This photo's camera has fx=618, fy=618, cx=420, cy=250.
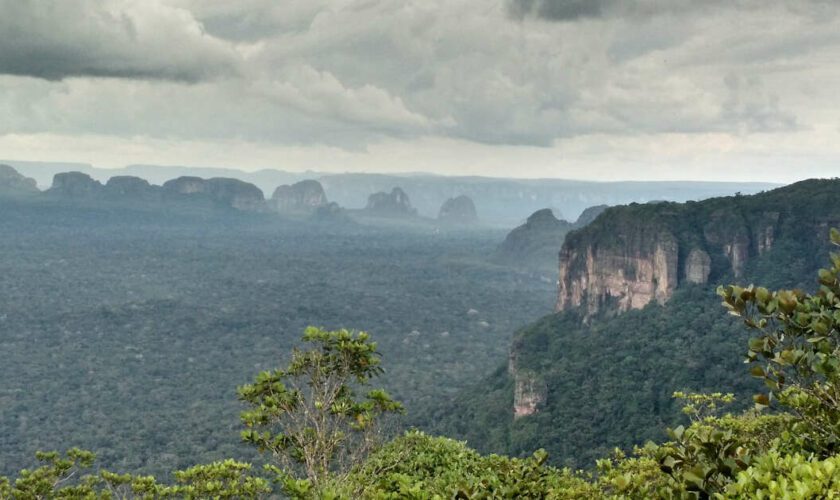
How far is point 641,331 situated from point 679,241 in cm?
1685

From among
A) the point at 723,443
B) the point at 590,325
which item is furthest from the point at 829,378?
the point at 590,325

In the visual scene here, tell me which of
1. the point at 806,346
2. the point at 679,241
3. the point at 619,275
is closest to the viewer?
the point at 806,346

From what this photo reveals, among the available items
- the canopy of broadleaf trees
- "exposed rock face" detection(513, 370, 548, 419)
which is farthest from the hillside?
the canopy of broadleaf trees

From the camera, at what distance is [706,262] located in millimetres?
96250

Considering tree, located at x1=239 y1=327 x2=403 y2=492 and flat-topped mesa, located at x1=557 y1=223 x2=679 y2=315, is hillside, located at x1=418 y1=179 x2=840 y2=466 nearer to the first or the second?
→ flat-topped mesa, located at x1=557 y1=223 x2=679 y2=315

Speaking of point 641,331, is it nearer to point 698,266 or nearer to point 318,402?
point 698,266

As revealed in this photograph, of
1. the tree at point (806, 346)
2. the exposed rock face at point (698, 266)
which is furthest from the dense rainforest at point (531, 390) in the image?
the exposed rock face at point (698, 266)

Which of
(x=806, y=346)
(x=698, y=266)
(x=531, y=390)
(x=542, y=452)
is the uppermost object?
(x=806, y=346)

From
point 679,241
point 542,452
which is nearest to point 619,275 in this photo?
point 679,241

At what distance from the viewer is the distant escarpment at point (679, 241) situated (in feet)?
307

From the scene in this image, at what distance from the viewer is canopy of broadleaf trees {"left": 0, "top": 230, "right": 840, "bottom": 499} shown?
28.9 feet

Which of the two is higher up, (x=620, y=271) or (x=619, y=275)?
(x=620, y=271)

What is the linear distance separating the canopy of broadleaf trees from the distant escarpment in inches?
3029

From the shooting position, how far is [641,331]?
95875 millimetres
